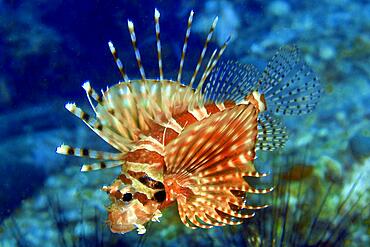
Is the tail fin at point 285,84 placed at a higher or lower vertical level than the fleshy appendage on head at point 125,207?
higher

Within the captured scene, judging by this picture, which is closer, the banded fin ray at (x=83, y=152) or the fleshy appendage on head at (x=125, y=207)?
the banded fin ray at (x=83, y=152)

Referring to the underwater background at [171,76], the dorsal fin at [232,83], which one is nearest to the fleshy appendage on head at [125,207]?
the underwater background at [171,76]

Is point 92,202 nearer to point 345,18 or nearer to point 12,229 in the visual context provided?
point 12,229

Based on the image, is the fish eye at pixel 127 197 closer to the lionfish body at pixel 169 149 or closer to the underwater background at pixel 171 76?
the lionfish body at pixel 169 149

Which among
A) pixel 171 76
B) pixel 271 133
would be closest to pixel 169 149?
pixel 271 133

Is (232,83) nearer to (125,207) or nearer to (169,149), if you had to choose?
(169,149)

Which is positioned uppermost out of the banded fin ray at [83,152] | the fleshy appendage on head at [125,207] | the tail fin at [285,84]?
the tail fin at [285,84]

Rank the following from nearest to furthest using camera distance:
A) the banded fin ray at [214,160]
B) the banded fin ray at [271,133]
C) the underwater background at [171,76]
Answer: the banded fin ray at [214,160] < the banded fin ray at [271,133] < the underwater background at [171,76]

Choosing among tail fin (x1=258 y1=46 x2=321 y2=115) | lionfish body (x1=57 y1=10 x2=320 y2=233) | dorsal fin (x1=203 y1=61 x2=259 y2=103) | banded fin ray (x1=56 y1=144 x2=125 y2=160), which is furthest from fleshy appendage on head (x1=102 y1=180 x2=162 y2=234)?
tail fin (x1=258 y1=46 x2=321 y2=115)
